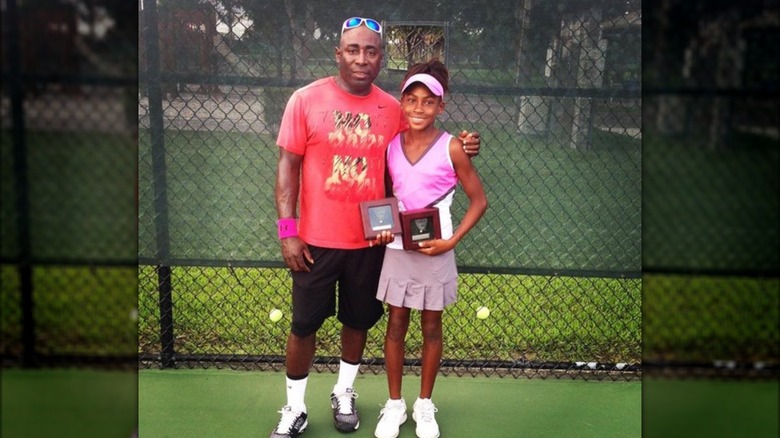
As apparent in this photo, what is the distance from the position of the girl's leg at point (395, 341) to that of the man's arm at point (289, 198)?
47cm

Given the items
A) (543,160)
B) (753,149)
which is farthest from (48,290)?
(543,160)

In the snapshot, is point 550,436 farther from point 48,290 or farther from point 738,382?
point 48,290

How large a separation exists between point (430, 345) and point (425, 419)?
1.21 feet

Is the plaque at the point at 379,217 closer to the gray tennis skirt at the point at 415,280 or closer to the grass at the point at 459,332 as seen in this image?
the gray tennis skirt at the point at 415,280

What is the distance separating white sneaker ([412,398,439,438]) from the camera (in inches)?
121

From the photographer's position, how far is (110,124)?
0.81 m

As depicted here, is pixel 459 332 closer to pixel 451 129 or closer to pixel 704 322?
pixel 451 129

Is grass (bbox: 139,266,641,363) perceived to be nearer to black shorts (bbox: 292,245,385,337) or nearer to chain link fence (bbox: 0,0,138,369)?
black shorts (bbox: 292,245,385,337)

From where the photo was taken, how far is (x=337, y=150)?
111 inches

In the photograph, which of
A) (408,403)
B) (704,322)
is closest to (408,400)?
(408,403)

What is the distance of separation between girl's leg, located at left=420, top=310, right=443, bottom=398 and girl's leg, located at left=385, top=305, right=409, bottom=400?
0.30 ft

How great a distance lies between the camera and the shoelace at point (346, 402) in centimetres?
316

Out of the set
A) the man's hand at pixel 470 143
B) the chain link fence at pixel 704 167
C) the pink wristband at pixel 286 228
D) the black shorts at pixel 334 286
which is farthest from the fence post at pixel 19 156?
the man's hand at pixel 470 143

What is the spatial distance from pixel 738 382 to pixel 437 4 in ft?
9.43
